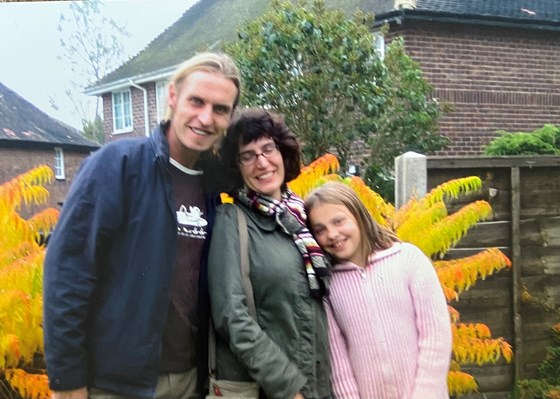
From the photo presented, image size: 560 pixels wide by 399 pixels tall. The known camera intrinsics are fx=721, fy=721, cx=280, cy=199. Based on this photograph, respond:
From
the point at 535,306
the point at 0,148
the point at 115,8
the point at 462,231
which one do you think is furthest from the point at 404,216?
the point at 0,148

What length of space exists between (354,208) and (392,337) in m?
0.51

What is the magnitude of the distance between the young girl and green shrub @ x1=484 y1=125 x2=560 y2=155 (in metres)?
6.52

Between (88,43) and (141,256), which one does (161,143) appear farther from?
(88,43)

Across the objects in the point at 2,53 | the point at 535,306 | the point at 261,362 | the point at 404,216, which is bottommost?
the point at 535,306

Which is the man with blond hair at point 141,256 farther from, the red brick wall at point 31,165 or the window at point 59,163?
the window at point 59,163

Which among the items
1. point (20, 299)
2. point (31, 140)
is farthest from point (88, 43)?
point (20, 299)

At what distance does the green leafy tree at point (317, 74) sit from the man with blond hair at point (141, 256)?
5.65 m

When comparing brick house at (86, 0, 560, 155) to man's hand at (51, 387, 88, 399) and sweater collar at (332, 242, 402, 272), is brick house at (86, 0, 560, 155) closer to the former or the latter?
sweater collar at (332, 242, 402, 272)

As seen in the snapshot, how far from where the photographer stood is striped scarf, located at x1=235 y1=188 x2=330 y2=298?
8.37ft

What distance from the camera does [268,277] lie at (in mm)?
2428

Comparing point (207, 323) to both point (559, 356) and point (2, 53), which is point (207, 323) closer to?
point (559, 356)

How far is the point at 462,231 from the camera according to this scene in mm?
4574

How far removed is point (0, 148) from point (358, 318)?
5662 mm

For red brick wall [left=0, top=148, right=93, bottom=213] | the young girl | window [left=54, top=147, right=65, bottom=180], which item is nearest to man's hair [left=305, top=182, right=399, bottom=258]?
the young girl
